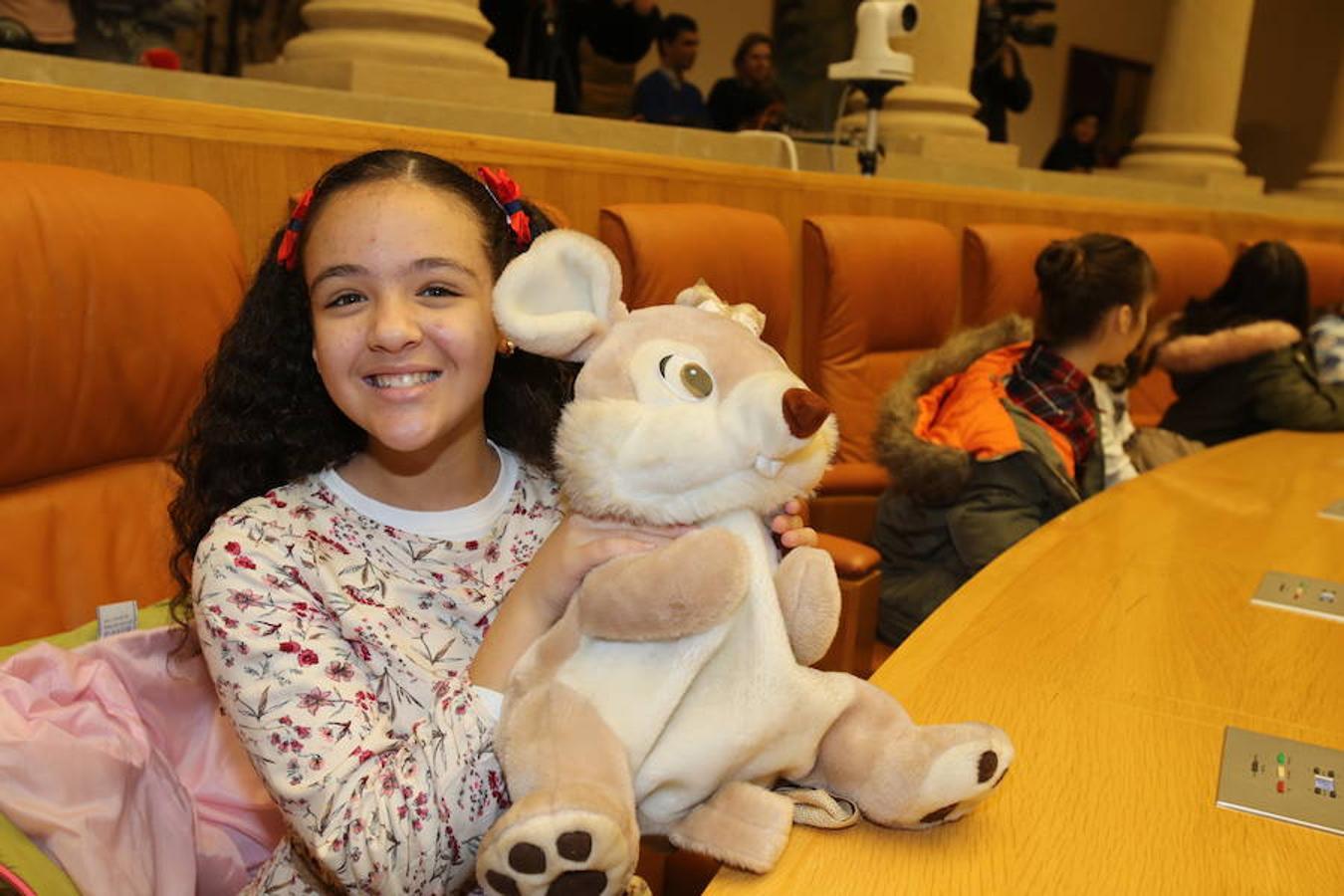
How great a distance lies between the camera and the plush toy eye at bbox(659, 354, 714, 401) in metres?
0.73

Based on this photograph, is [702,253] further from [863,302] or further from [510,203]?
[510,203]

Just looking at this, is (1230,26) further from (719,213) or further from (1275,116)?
(1275,116)

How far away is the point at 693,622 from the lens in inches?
27.2

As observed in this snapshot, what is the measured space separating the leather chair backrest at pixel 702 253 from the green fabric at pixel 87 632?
951 millimetres

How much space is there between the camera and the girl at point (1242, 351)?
9.69 ft

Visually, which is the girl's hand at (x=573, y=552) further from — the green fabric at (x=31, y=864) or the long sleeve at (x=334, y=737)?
the green fabric at (x=31, y=864)

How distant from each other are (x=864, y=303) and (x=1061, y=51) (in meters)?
8.31

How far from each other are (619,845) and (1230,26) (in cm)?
687

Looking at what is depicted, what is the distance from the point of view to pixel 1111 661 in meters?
1.13

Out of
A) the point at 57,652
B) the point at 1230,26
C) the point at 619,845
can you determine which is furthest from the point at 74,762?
the point at 1230,26

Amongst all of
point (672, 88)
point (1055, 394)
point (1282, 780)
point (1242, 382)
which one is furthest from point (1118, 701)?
point (672, 88)

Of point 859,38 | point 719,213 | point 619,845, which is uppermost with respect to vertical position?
point 859,38

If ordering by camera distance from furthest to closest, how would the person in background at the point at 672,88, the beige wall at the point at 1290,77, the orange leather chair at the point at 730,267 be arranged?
1. the beige wall at the point at 1290,77
2. the person in background at the point at 672,88
3. the orange leather chair at the point at 730,267

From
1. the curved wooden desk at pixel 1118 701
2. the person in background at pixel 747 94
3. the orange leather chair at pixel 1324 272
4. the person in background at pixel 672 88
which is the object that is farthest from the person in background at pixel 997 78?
the curved wooden desk at pixel 1118 701
